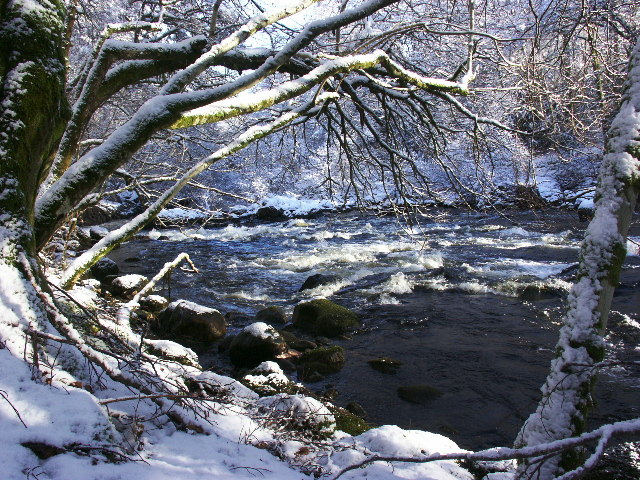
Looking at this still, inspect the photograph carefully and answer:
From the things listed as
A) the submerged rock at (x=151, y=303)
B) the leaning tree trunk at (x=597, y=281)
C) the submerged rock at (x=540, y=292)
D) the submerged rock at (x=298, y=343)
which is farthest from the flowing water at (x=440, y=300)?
the leaning tree trunk at (x=597, y=281)

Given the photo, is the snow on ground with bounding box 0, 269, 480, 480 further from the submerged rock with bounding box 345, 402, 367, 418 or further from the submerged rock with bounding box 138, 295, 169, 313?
the submerged rock with bounding box 138, 295, 169, 313

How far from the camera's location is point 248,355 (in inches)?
224

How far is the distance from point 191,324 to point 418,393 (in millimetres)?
3480

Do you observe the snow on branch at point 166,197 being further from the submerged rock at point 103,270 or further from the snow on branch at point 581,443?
the submerged rock at point 103,270

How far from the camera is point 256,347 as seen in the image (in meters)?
5.68

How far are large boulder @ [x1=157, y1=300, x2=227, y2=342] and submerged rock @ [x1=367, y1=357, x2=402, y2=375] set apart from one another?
245 cm

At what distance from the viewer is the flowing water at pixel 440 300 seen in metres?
4.89

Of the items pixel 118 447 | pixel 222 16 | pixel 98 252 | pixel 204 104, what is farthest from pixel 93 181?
pixel 222 16

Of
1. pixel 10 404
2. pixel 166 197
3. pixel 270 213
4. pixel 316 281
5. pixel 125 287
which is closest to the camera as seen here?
pixel 10 404

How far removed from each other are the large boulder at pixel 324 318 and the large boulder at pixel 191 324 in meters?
1.34

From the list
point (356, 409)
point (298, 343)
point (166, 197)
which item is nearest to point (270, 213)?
point (298, 343)

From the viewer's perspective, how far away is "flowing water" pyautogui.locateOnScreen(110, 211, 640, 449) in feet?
16.0

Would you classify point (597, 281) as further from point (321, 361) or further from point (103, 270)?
point (103, 270)

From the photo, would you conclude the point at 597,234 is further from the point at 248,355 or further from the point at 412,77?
the point at 248,355
